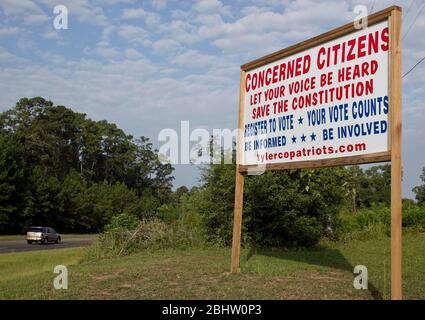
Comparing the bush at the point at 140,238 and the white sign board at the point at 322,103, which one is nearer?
the white sign board at the point at 322,103

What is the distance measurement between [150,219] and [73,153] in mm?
77215

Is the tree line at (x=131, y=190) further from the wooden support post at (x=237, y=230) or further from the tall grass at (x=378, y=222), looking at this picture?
the wooden support post at (x=237, y=230)

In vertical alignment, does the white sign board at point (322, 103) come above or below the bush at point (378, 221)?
above

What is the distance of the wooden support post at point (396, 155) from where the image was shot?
631 cm

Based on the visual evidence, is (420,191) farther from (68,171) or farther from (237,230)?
(237,230)

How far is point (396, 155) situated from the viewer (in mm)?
6680

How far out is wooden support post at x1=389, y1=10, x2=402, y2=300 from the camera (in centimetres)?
631

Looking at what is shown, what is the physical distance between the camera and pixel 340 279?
8.77 meters

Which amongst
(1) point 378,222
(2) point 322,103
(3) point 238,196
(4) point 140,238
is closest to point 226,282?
(3) point 238,196

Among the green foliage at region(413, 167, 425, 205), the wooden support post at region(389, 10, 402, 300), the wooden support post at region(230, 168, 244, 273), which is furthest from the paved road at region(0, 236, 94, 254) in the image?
the green foliage at region(413, 167, 425, 205)

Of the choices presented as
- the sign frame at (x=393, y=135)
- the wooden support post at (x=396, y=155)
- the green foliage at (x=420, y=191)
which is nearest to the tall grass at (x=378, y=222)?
the sign frame at (x=393, y=135)

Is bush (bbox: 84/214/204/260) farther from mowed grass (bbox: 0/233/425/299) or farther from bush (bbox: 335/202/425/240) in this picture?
bush (bbox: 335/202/425/240)
